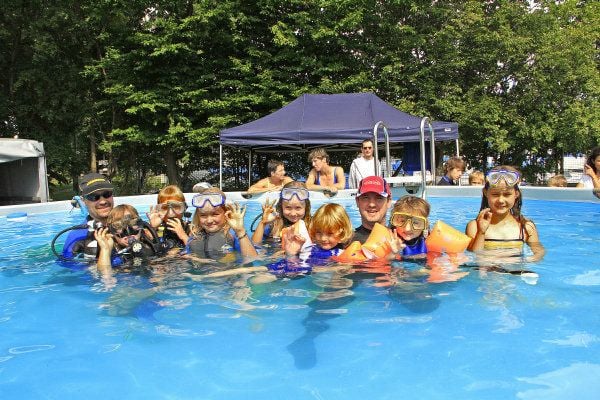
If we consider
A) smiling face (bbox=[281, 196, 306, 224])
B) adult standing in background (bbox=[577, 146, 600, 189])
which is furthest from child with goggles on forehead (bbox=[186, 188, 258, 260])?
adult standing in background (bbox=[577, 146, 600, 189])

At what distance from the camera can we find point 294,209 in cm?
469

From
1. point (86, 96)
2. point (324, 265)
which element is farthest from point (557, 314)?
point (86, 96)

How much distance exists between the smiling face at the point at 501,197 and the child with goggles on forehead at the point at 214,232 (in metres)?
2.15

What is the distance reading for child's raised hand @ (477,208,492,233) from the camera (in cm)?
434

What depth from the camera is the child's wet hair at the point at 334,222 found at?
424 cm

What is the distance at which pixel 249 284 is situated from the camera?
3945mm

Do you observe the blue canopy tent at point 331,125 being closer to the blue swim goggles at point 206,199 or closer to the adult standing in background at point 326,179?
the adult standing in background at point 326,179

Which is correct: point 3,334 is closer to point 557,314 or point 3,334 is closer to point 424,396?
point 424,396

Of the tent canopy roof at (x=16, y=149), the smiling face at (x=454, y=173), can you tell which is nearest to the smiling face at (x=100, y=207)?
the smiling face at (x=454, y=173)

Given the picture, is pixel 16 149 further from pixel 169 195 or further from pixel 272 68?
pixel 272 68

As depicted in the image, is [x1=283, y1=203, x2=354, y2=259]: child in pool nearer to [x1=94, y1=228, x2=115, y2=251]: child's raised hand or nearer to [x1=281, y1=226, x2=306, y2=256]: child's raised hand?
[x1=281, y1=226, x2=306, y2=256]: child's raised hand

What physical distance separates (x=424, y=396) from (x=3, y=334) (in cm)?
258

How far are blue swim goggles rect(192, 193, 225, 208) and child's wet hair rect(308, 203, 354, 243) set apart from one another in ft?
2.95

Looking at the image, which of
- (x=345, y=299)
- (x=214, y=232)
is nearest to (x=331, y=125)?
(x=214, y=232)
